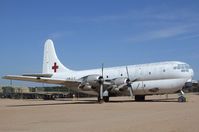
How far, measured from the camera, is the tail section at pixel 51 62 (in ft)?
158

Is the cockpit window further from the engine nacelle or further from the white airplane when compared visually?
the engine nacelle

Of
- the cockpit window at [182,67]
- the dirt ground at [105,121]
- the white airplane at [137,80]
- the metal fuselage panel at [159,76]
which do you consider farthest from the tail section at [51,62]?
the dirt ground at [105,121]

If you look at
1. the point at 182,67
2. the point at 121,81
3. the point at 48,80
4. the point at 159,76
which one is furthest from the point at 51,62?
the point at 182,67

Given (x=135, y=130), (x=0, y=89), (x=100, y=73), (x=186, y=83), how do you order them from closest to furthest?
(x=135, y=130) → (x=186, y=83) → (x=100, y=73) → (x=0, y=89)

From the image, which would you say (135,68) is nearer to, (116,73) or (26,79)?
(116,73)

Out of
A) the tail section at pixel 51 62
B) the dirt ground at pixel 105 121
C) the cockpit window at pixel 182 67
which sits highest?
the tail section at pixel 51 62

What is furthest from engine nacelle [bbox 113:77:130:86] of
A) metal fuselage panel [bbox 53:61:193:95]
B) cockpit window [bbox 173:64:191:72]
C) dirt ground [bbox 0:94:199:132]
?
dirt ground [bbox 0:94:199:132]

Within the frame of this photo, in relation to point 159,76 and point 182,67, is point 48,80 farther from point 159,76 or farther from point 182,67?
point 182,67

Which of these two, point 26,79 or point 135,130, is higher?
point 26,79

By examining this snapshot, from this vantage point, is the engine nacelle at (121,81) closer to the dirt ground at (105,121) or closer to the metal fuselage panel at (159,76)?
the metal fuselage panel at (159,76)

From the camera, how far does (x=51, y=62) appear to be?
4844cm

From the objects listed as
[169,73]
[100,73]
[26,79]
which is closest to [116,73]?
[100,73]

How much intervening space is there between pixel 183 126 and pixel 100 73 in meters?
29.1

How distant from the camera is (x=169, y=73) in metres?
36.2
